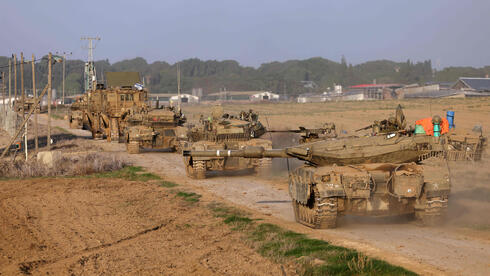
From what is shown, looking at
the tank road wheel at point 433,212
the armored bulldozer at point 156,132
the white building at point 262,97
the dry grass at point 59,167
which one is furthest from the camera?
the white building at point 262,97

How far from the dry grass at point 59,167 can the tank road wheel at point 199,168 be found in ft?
16.7

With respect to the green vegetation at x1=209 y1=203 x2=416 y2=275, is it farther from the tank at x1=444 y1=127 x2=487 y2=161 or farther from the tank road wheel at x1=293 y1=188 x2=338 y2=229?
the tank at x1=444 y1=127 x2=487 y2=161

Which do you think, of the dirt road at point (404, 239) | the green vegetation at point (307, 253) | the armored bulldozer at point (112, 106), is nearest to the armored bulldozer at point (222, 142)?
the dirt road at point (404, 239)

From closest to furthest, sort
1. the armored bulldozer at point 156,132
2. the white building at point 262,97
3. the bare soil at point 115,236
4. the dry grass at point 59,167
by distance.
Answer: the bare soil at point 115,236, the dry grass at point 59,167, the armored bulldozer at point 156,132, the white building at point 262,97

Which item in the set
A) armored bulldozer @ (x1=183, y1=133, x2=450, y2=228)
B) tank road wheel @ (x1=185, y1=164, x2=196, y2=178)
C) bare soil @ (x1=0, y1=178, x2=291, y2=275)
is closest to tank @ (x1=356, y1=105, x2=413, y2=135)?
armored bulldozer @ (x1=183, y1=133, x2=450, y2=228)

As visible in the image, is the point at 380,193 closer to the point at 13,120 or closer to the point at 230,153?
the point at 230,153

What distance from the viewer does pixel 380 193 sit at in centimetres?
1189

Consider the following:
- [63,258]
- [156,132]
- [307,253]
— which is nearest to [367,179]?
[307,253]

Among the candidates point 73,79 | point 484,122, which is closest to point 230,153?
point 484,122

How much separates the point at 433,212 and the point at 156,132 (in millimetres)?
20467

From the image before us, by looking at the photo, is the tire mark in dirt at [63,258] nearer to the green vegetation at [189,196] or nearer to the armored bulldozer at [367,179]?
the armored bulldozer at [367,179]

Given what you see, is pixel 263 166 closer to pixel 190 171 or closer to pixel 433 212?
pixel 190 171

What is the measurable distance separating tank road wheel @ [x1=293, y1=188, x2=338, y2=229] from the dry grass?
13.6 metres

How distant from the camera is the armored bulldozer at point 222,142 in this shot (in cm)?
2067
